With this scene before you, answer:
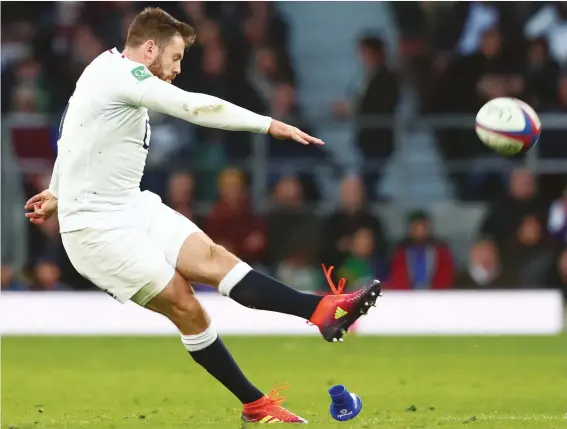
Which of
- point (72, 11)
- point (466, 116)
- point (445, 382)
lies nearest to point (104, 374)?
point (445, 382)

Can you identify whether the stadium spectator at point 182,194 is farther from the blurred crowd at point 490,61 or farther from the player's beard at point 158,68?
the player's beard at point 158,68

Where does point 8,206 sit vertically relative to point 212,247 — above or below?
below

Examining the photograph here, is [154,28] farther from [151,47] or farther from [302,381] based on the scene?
[302,381]

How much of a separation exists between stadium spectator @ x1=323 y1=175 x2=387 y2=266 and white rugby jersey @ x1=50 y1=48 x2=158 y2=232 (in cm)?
791

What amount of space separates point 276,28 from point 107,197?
34.5 feet

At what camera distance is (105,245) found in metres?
7.41

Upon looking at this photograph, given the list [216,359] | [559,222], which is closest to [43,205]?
[216,359]

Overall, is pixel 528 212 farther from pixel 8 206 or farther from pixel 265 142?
pixel 8 206

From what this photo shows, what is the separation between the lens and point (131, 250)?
740 cm

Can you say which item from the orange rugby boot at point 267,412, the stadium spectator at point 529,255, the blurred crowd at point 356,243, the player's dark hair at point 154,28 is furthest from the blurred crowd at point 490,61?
the player's dark hair at point 154,28

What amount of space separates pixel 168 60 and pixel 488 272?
847 cm

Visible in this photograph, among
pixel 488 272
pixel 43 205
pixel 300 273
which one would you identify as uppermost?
pixel 43 205

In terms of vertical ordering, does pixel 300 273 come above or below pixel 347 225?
below

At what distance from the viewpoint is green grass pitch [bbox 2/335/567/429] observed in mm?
8008
